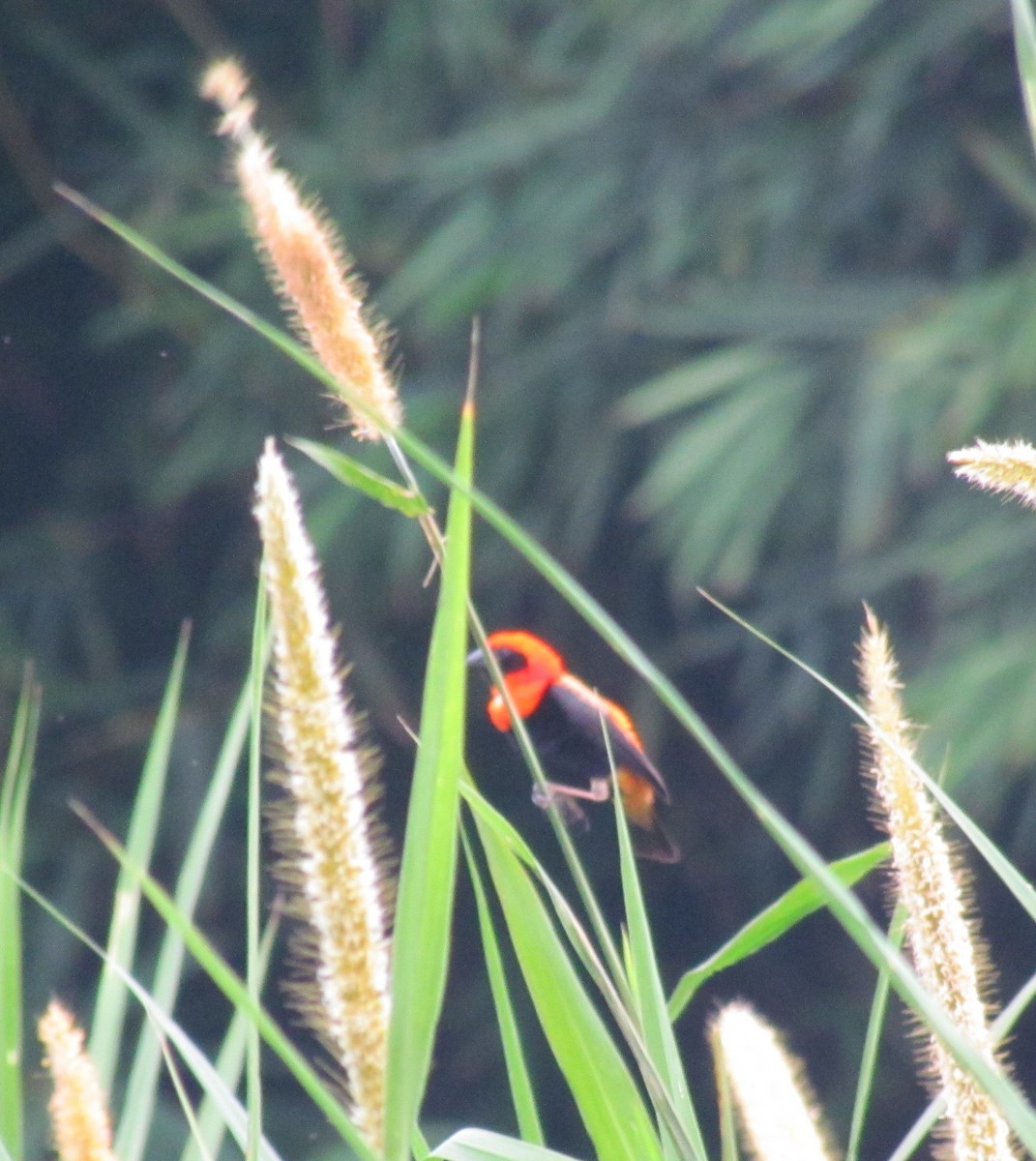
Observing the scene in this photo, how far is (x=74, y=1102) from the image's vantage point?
18.7 inches

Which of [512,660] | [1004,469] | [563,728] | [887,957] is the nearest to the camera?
[887,957]

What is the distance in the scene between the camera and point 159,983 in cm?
63

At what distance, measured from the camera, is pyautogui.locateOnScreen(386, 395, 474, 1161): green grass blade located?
429 mm

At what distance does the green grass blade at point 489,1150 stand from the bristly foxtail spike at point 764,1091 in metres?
0.09

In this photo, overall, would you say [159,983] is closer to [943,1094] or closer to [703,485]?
[943,1094]

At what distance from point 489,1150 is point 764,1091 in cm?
12

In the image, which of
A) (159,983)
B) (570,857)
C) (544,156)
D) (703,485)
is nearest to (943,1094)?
(570,857)

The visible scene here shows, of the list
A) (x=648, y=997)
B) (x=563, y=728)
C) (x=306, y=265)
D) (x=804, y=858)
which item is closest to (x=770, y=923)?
(x=648, y=997)

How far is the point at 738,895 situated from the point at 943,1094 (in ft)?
8.62

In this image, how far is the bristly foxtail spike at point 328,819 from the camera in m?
0.46

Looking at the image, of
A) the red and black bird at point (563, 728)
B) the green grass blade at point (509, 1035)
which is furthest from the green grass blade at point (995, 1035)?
the red and black bird at point (563, 728)

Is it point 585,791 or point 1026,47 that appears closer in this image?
point 1026,47

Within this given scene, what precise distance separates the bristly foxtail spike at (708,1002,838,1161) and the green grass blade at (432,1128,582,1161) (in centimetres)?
9

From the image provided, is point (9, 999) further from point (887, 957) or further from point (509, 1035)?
point (887, 957)
